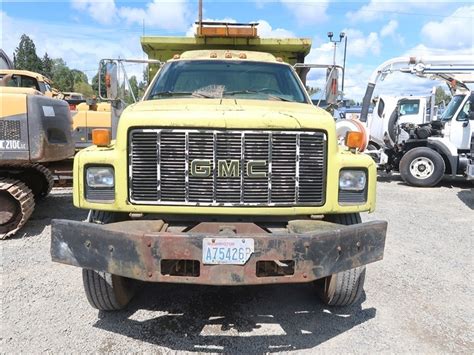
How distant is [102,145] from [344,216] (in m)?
2.08

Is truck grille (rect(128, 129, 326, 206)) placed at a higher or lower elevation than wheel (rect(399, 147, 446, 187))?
higher

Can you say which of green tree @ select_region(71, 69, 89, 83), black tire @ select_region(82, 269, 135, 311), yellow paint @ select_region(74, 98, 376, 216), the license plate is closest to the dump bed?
yellow paint @ select_region(74, 98, 376, 216)

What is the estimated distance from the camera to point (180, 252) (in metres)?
3.19

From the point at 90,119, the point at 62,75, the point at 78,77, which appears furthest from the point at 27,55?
the point at 90,119

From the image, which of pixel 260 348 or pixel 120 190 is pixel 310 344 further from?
pixel 120 190

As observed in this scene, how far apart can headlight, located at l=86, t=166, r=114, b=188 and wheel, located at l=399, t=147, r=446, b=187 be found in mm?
10107

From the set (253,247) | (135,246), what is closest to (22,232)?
(135,246)

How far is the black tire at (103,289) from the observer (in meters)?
3.82

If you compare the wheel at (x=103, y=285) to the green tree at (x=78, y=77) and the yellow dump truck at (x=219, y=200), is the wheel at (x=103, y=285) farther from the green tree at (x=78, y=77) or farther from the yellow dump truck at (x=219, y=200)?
the green tree at (x=78, y=77)

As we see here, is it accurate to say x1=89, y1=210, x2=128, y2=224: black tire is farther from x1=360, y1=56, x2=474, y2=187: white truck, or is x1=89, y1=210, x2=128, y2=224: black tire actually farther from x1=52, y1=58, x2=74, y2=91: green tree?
x1=52, y1=58, x2=74, y2=91: green tree

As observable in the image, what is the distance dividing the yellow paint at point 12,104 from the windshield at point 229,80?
1.94m

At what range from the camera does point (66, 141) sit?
6.65 meters

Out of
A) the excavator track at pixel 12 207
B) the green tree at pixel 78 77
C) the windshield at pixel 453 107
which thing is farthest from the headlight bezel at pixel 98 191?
the green tree at pixel 78 77

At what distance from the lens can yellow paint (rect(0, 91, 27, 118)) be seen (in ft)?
18.9
